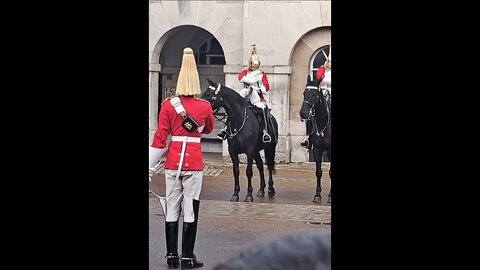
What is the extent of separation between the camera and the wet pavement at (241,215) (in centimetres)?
536

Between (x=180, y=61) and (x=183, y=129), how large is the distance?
7165mm

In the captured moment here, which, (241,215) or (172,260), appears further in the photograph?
(241,215)

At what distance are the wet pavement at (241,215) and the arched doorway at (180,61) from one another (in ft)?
5.85

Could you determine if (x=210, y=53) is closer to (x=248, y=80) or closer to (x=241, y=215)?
(x=248, y=80)

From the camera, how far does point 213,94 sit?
668 centimetres

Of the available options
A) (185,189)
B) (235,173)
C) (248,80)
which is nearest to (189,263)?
(185,189)

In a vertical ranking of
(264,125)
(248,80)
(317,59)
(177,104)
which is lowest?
(264,125)

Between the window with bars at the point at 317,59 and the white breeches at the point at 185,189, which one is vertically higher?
the window with bars at the point at 317,59

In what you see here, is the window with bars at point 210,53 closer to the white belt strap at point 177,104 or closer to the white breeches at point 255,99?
the white breeches at point 255,99

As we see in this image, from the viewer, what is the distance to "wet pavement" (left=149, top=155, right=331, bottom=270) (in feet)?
17.6

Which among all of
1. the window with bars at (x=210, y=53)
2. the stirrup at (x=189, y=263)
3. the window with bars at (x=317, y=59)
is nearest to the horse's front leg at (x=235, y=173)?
the stirrup at (x=189, y=263)
